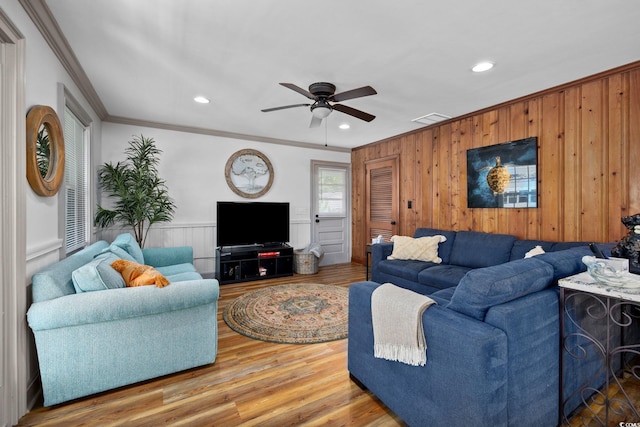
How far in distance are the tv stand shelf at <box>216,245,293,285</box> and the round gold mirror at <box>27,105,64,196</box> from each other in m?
2.53

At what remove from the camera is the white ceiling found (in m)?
1.90

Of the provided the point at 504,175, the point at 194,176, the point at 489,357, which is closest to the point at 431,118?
the point at 504,175

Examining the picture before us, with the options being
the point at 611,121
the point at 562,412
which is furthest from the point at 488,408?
the point at 611,121

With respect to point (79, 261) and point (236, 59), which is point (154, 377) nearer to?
point (79, 261)

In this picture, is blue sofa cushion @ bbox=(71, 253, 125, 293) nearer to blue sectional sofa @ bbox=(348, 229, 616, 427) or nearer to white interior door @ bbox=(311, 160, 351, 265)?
blue sectional sofa @ bbox=(348, 229, 616, 427)

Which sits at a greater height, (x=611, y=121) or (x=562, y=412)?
(x=611, y=121)

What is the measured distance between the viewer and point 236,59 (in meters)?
2.54

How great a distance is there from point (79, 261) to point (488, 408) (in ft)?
9.44

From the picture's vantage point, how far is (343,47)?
2338mm

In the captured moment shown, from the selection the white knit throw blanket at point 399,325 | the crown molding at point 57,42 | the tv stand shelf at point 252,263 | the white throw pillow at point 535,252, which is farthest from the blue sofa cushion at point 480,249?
the crown molding at point 57,42

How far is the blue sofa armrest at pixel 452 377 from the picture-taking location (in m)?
1.23

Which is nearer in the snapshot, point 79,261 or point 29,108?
point 29,108

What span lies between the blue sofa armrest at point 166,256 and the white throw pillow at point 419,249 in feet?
9.17

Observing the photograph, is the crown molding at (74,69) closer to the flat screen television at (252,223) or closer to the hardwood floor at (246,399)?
the flat screen television at (252,223)
